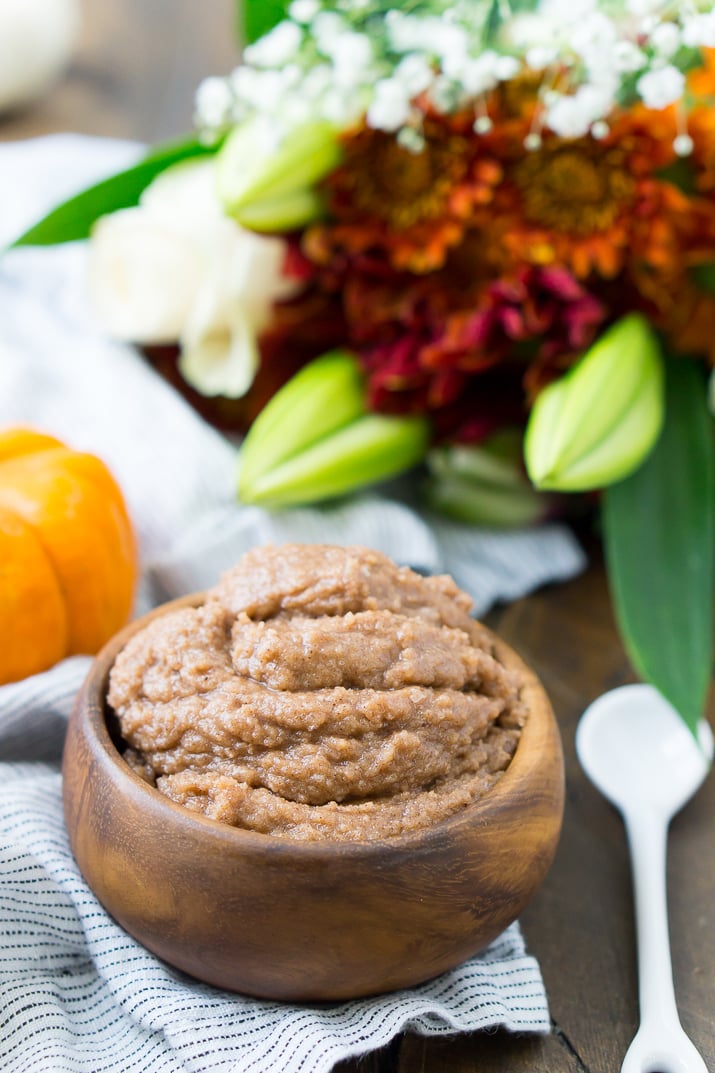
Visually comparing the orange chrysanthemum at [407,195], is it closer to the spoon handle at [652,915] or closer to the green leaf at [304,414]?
the green leaf at [304,414]

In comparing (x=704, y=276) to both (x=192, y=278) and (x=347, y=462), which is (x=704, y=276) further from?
(x=192, y=278)

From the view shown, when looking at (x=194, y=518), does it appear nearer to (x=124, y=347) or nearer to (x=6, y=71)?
(x=124, y=347)

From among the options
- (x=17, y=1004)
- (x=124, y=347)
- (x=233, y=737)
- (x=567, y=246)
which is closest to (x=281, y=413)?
(x=124, y=347)

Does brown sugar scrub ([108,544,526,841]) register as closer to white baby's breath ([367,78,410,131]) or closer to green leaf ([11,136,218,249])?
white baby's breath ([367,78,410,131])

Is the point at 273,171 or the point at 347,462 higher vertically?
the point at 273,171

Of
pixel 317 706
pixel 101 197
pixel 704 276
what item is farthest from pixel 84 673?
pixel 704 276

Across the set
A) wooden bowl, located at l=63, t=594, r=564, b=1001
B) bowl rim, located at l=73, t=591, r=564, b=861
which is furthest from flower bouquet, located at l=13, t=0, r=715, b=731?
wooden bowl, located at l=63, t=594, r=564, b=1001
